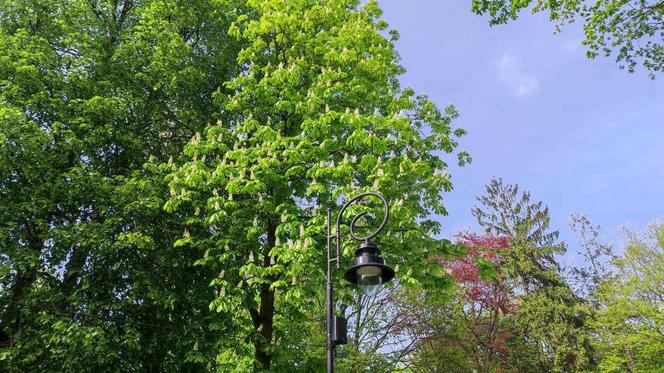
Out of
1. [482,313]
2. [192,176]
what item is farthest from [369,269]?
[482,313]

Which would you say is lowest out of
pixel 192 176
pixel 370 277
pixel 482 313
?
pixel 370 277

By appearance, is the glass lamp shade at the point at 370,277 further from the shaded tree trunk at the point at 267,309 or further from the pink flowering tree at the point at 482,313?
the pink flowering tree at the point at 482,313

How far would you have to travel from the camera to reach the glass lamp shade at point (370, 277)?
6.86m

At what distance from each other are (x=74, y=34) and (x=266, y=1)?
5.10 meters

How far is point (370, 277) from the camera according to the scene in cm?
696

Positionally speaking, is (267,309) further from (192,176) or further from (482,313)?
(482,313)

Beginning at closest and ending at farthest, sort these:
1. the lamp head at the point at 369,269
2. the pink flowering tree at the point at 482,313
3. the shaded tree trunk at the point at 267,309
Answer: the lamp head at the point at 369,269 < the shaded tree trunk at the point at 267,309 < the pink flowering tree at the point at 482,313

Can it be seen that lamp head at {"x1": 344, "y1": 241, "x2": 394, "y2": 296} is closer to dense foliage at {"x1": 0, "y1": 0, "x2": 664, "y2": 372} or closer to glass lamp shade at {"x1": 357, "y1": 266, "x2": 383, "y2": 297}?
glass lamp shade at {"x1": 357, "y1": 266, "x2": 383, "y2": 297}

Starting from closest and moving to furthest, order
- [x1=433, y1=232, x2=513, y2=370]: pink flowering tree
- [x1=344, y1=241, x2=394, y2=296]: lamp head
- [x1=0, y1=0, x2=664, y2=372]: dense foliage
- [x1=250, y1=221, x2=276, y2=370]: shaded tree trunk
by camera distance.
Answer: [x1=344, y1=241, x2=394, y2=296]: lamp head → [x1=0, y1=0, x2=664, y2=372]: dense foliage → [x1=250, y1=221, x2=276, y2=370]: shaded tree trunk → [x1=433, y1=232, x2=513, y2=370]: pink flowering tree

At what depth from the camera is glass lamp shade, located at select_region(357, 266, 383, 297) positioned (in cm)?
686

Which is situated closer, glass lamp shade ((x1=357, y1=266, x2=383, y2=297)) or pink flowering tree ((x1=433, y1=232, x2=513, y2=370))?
glass lamp shade ((x1=357, y1=266, x2=383, y2=297))

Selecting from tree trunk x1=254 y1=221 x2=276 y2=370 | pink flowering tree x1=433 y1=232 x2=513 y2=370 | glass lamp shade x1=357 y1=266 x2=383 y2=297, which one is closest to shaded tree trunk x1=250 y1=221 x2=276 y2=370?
tree trunk x1=254 y1=221 x2=276 y2=370

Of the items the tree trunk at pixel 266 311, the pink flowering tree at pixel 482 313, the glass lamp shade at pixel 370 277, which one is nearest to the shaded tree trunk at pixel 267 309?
the tree trunk at pixel 266 311

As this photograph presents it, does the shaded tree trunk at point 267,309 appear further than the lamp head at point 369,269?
Yes
